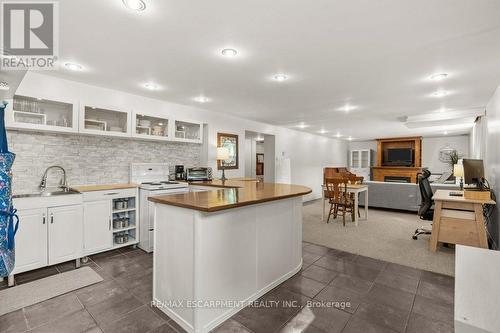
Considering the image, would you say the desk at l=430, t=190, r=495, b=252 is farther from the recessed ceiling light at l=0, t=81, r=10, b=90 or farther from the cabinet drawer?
the recessed ceiling light at l=0, t=81, r=10, b=90

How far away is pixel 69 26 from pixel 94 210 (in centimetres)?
214

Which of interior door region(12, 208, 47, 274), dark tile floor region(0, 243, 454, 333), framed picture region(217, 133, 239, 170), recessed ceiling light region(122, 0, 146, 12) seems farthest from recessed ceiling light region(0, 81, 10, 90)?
framed picture region(217, 133, 239, 170)

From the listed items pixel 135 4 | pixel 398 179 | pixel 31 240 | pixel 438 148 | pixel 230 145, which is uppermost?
pixel 135 4

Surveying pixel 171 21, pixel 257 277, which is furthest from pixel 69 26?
pixel 257 277

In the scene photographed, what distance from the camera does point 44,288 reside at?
7.88 ft

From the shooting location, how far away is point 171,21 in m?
1.91

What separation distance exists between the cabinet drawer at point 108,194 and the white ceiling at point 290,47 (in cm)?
152

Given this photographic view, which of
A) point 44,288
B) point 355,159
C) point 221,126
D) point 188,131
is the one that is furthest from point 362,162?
point 44,288

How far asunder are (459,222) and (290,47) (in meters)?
3.41

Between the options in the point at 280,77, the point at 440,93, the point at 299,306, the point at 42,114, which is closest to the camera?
the point at 299,306

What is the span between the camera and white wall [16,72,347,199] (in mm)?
3135

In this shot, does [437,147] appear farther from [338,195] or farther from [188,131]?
[188,131]

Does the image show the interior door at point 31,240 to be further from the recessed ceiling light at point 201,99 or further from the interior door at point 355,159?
the interior door at point 355,159

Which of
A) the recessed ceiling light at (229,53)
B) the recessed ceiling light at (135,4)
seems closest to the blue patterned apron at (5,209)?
the recessed ceiling light at (135,4)
